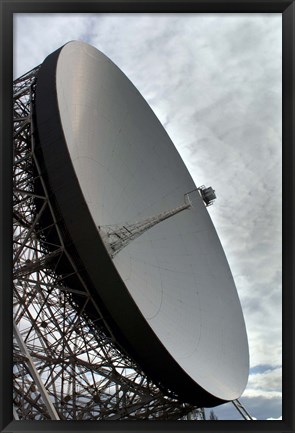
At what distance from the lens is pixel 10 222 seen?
20.6ft

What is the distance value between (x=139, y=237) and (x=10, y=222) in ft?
41.1

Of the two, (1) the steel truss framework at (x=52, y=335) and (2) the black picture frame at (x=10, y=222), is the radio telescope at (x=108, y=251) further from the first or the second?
(2) the black picture frame at (x=10, y=222)

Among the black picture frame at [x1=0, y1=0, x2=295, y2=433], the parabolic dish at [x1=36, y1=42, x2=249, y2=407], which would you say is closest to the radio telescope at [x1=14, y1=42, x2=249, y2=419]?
the parabolic dish at [x1=36, y1=42, x2=249, y2=407]

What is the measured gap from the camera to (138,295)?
49.0 ft

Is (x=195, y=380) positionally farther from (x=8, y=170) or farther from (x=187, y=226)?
(x=8, y=170)

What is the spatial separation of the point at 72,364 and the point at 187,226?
28.4 ft

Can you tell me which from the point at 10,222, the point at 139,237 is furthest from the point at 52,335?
the point at 10,222

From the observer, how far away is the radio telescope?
546 inches

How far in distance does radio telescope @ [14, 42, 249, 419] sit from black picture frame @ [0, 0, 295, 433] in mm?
6965

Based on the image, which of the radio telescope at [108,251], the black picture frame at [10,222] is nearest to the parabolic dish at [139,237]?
the radio telescope at [108,251]

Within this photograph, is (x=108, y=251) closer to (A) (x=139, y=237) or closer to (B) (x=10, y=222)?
(A) (x=139, y=237)

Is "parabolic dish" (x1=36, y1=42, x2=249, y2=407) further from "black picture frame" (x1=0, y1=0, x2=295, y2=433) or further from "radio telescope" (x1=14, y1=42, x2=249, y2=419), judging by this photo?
"black picture frame" (x1=0, y1=0, x2=295, y2=433)

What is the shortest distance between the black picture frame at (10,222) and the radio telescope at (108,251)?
22.9 feet

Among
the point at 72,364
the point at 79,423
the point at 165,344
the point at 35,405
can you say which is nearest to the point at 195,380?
the point at 165,344
